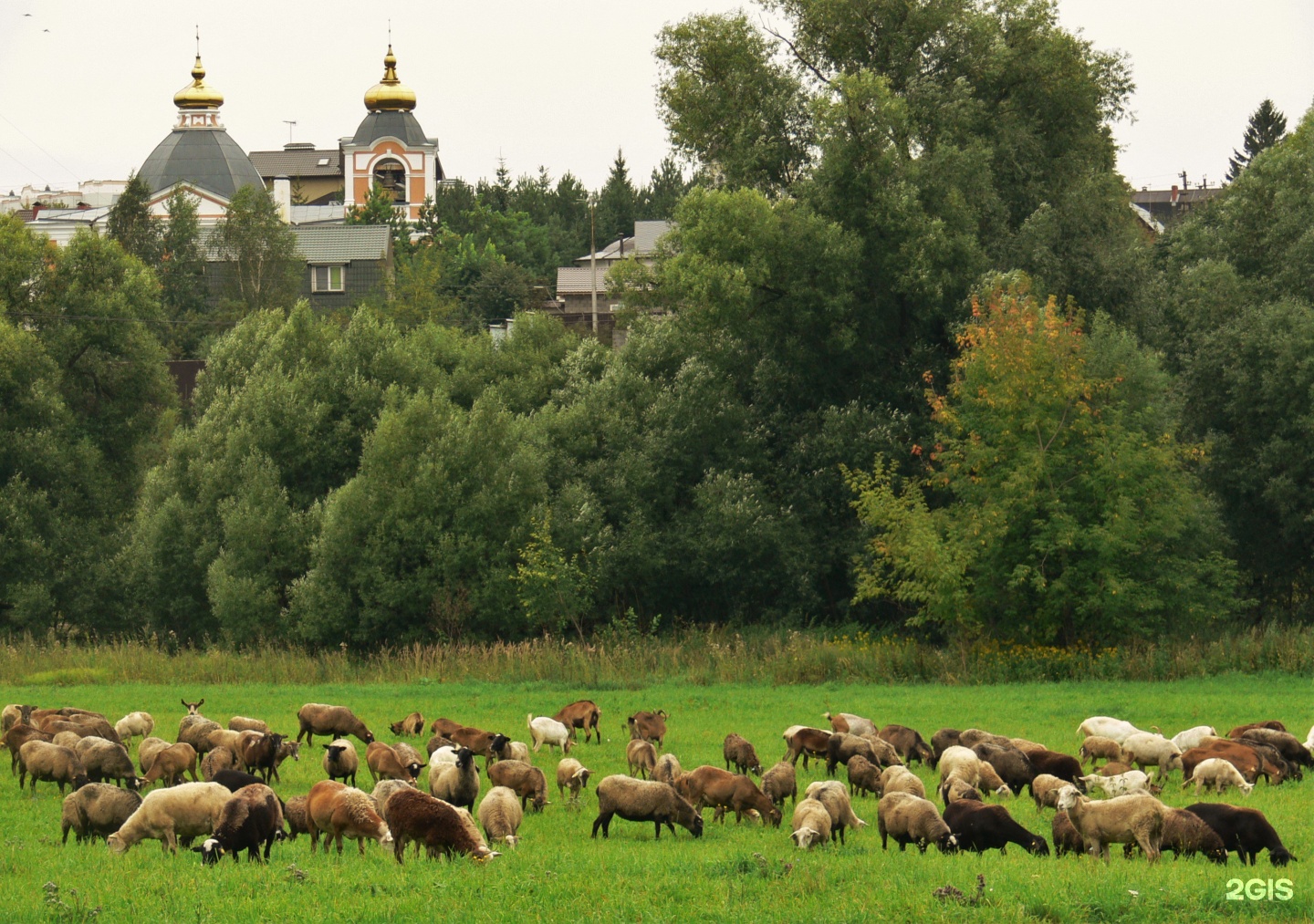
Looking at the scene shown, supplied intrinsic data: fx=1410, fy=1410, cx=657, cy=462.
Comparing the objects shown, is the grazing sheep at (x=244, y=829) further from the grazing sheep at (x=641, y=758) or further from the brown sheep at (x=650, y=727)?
the brown sheep at (x=650, y=727)

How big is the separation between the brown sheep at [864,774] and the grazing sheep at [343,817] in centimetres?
674

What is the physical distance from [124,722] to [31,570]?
30563 millimetres

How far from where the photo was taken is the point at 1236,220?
160ft

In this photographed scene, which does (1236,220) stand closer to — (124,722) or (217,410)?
(217,410)

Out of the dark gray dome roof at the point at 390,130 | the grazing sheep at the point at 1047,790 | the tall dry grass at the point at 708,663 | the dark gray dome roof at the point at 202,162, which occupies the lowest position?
the tall dry grass at the point at 708,663

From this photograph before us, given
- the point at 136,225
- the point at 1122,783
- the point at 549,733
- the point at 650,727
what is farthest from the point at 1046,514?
the point at 136,225

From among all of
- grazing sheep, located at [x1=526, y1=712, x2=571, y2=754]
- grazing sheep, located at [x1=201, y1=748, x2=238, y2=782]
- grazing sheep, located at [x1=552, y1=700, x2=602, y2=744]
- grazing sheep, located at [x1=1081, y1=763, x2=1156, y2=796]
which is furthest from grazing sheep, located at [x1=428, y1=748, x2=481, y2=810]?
grazing sheep, located at [x1=1081, y1=763, x2=1156, y2=796]

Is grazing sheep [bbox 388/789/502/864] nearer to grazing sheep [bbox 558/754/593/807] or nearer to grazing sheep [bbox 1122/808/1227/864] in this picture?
grazing sheep [bbox 558/754/593/807]

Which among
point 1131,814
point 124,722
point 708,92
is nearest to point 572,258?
point 708,92

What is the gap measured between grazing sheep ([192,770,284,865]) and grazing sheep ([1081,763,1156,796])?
402 inches

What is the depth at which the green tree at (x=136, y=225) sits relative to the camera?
91750mm

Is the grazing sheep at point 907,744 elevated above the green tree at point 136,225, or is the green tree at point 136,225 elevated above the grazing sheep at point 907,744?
the green tree at point 136,225

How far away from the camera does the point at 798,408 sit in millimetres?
48250


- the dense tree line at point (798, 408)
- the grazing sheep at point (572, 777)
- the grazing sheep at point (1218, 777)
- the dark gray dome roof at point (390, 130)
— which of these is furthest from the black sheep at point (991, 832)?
the dark gray dome roof at point (390, 130)
